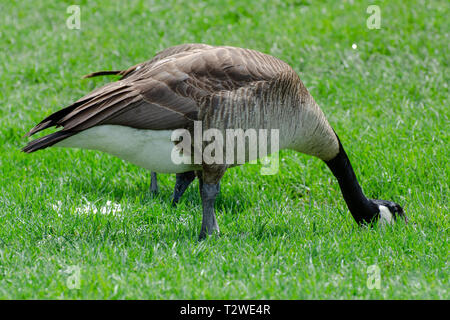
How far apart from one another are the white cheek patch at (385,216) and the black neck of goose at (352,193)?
0.05 metres

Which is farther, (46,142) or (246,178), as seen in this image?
(246,178)

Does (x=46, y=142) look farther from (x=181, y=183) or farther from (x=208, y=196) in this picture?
(x=181, y=183)

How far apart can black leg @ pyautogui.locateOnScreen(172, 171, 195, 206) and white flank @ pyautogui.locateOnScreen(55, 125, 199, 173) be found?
3.10 feet

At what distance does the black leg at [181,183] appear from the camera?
542 cm

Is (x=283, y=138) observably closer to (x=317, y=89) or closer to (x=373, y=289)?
(x=373, y=289)

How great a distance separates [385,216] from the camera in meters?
4.91

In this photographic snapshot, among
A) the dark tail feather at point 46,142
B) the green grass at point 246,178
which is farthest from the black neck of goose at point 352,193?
the dark tail feather at point 46,142

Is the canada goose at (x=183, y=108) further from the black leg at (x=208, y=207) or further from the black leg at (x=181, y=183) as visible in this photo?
the black leg at (x=181, y=183)

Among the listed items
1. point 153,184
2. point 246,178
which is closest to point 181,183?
point 153,184

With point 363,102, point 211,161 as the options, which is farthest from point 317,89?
point 211,161

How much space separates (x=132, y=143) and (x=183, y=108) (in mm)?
459

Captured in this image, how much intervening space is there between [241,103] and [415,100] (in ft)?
12.4

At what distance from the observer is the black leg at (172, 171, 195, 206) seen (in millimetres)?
5418

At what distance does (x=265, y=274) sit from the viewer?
153 inches
